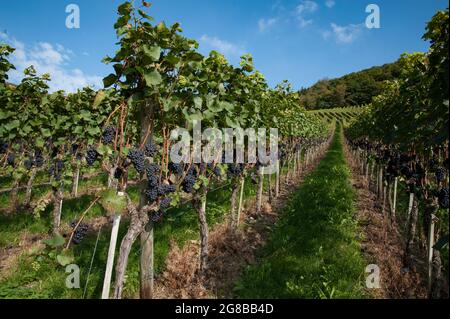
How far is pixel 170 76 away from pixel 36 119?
3.99m

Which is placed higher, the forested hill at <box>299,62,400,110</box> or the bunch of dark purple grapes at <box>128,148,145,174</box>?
the forested hill at <box>299,62,400,110</box>

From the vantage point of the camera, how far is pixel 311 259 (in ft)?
16.2

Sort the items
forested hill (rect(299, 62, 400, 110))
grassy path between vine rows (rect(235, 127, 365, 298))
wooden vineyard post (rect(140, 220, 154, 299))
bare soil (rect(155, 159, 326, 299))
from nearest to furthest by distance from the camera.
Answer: wooden vineyard post (rect(140, 220, 154, 299))
grassy path between vine rows (rect(235, 127, 365, 298))
bare soil (rect(155, 159, 326, 299))
forested hill (rect(299, 62, 400, 110))

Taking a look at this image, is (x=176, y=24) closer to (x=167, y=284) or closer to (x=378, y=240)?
(x=167, y=284)

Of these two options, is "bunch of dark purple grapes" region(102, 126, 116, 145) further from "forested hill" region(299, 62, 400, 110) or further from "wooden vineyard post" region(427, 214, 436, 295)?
"forested hill" region(299, 62, 400, 110)

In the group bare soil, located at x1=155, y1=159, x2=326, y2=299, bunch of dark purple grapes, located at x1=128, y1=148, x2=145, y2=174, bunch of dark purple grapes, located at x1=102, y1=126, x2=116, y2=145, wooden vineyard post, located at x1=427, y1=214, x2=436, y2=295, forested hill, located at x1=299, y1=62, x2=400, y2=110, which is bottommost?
bare soil, located at x1=155, y1=159, x2=326, y2=299

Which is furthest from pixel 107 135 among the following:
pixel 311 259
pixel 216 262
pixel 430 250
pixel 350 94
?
pixel 350 94

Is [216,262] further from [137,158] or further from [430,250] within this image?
[430,250]

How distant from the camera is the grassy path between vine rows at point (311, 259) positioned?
13.7ft

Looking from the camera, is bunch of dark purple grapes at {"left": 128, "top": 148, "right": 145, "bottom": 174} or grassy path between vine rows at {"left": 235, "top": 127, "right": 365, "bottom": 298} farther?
grassy path between vine rows at {"left": 235, "top": 127, "right": 365, "bottom": 298}

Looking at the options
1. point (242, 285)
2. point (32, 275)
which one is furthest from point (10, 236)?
point (242, 285)

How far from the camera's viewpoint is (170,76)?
3338 mm

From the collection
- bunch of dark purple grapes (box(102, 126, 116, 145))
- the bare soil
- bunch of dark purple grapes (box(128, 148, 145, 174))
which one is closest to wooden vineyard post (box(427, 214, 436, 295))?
the bare soil

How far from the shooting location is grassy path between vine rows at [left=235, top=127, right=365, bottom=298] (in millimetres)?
4184
